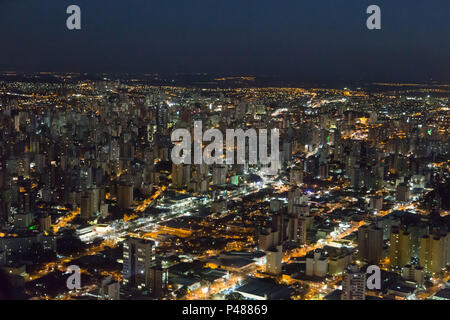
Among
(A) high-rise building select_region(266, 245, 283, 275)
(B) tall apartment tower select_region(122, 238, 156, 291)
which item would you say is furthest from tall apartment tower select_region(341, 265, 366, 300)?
(B) tall apartment tower select_region(122, 238, 156, 291)

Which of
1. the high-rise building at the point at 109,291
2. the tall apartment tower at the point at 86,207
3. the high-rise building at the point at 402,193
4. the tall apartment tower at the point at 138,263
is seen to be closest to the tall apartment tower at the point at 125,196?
the tall apartment tower at the point at 86,207

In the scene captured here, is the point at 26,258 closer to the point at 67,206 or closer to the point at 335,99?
the point at 67,206

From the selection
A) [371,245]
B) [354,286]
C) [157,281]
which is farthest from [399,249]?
[157,281]

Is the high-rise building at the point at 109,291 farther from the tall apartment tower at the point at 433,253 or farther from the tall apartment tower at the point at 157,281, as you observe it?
the tall apartment tower at the point at 433,253

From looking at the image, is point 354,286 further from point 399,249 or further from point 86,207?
point 86,207

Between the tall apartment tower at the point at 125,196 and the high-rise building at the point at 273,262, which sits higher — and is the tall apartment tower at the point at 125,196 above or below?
above

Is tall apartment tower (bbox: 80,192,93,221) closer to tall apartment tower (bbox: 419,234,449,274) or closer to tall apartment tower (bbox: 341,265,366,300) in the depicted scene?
tall apartment tower (bbox: 341,265,366,300)

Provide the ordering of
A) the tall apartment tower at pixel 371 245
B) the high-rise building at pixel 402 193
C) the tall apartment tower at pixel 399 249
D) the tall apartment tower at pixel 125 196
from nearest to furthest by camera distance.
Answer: the tall apartment tower at pixel 399 249 → the tall apartment tower at pixel 371 245 → the tall apartment tower at pixel 125 196 → the high-rise building at pixel 402 193
